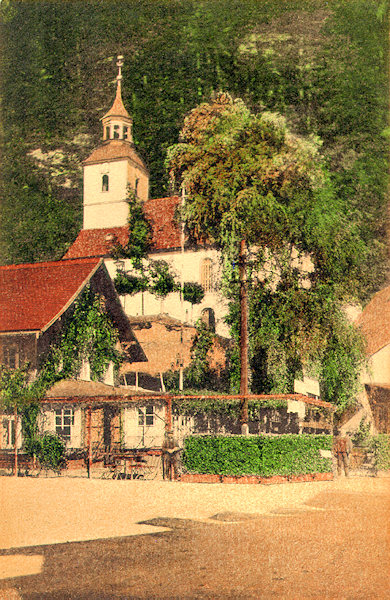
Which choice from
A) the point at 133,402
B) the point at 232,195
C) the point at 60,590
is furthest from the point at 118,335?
the point at 60,590

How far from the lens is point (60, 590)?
669cm

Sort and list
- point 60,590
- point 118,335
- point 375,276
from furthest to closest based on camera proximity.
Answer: point 118,335 < point 375,276 < point 60,590

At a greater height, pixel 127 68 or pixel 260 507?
pixel 127 68

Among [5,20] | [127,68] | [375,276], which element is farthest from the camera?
[375,276]

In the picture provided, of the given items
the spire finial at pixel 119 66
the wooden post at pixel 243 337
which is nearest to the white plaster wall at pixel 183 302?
the wooden post at pixel 243 337

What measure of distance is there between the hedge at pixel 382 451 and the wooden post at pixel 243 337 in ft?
8.73

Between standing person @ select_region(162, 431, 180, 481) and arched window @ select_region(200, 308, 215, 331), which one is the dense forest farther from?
standing person @ select_region(162, 431, 180, 481)

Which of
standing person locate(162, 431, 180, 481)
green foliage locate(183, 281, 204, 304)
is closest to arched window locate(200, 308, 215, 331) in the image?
green foliage locate(183, 281, 204, 304)

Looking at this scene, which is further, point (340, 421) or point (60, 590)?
point (340, 421)

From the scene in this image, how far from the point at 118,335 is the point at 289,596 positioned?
12463 mm

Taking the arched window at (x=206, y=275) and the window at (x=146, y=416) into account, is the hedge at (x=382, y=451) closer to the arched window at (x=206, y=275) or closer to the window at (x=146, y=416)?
the arched window at (x=206, y=275)

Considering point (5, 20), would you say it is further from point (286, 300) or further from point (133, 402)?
point (133, 402)

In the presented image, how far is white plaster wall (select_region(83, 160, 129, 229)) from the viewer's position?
1108cm

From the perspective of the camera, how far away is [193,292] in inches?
606
